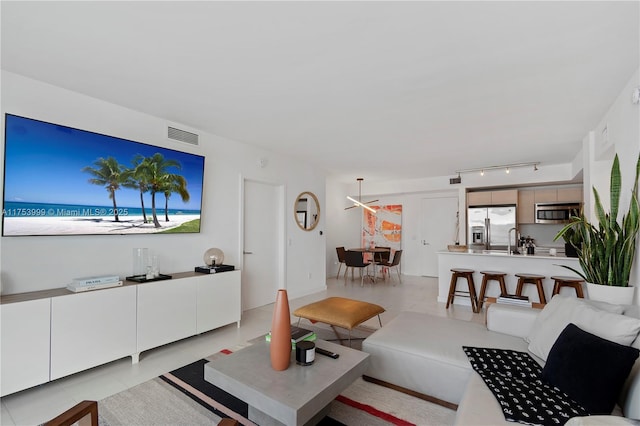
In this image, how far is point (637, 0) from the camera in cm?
163

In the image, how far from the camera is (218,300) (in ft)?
11.7

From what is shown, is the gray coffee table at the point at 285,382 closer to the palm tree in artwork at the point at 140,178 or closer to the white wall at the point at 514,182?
the palm tree in artwork at the point at 140,178

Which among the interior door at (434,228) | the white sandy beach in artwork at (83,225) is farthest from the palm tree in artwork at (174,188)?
the interior door at (434,228)

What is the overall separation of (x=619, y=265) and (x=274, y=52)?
3117 millimetres

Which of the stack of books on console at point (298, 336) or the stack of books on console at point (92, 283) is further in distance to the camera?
the stack of books on console at point (92, 283)

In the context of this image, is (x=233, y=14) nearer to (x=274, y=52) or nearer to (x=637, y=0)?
(x=274, y=52)

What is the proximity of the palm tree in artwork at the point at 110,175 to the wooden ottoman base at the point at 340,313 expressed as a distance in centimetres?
215

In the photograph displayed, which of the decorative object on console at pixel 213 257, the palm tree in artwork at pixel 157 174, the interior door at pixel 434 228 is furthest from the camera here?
the interior door at pixel 434 228

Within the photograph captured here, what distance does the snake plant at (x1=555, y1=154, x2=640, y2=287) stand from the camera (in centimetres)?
233

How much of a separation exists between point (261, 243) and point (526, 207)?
5.52m

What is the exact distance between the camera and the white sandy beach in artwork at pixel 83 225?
241cm

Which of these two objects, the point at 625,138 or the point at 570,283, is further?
the point at 570,283

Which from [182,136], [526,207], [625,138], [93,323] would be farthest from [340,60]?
[526,207]

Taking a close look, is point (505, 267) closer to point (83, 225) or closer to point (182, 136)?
point (182, 136)
